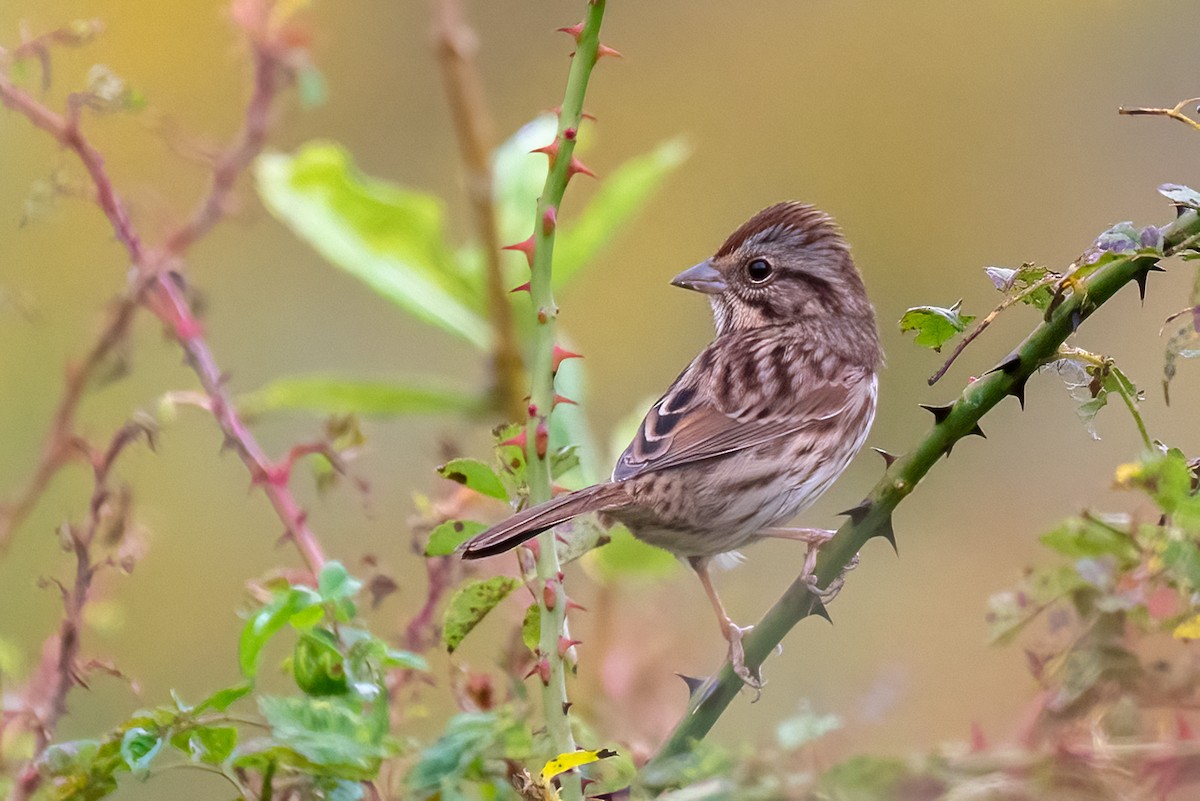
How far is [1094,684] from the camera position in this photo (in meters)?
1.76

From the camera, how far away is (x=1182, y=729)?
1.72 metres

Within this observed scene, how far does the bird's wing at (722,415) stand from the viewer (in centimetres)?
332

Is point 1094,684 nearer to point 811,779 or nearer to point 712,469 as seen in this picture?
point 811,779

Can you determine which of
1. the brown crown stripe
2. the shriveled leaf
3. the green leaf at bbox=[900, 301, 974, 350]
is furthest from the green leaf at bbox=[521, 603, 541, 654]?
the brown crown stripe

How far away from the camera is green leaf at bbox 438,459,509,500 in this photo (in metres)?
1.97

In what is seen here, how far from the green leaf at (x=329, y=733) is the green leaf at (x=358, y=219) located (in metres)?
1.68

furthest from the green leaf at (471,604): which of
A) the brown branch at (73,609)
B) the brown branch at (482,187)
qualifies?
the brown branch at (482,187)

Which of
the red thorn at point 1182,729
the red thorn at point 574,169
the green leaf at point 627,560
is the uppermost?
the green leaf at point 627,560

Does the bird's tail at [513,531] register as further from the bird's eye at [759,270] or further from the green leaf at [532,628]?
the bird's eye at [759,270]

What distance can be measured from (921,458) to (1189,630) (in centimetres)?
40

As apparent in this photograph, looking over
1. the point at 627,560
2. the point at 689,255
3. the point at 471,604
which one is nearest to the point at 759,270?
the point at 627,560

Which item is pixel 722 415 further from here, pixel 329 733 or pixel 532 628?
pixel 329 733

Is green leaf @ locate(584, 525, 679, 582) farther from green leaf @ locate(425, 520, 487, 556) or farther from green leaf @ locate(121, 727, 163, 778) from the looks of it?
green leaf @ locate(121, 727, 163, 778)

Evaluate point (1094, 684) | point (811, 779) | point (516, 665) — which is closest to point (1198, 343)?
point (1094, 684)
